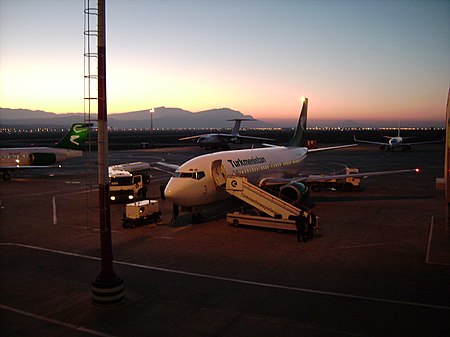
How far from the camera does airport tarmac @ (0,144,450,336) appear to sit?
12.7 metres

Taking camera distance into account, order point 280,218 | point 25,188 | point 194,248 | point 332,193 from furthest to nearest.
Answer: point 25,188
point 332,193
point 280,218
point 194,248

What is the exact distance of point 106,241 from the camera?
1457 cm

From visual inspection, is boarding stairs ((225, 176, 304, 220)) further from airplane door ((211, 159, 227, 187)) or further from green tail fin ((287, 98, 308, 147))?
green tail fin ((287, 98, 308, 147))

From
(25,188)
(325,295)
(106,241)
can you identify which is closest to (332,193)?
(325,295)

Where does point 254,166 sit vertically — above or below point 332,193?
above

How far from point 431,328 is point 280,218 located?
1203 cm

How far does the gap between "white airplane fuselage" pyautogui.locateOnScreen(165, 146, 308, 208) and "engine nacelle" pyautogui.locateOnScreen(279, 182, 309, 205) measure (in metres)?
2.47

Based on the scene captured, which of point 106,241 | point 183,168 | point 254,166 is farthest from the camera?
point 254,166

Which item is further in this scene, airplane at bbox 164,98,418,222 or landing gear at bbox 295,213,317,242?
airplane at bbox 164,98,418,222

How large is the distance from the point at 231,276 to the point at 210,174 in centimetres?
978

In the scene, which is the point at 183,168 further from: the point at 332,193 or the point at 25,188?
the point at 25,188

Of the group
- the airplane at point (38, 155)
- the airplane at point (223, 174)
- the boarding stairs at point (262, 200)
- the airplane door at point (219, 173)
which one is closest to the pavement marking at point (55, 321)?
the airplane at point (223, 174)

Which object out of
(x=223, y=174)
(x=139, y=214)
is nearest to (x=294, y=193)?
(x=223, y=174)

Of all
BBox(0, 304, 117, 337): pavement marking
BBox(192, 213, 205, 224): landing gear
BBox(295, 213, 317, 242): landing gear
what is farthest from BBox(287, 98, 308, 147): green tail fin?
BBox(0, 304, 117, 337): pavement marking
